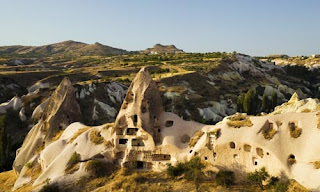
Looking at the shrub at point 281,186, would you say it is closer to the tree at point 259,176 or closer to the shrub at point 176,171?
the tree at point 259,176

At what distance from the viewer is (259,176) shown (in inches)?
1207

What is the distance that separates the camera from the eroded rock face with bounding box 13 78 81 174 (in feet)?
147

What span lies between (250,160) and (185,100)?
5387 cm

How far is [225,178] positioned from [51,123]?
28.7 meters

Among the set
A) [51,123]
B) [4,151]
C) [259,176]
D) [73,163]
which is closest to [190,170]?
[259,176]

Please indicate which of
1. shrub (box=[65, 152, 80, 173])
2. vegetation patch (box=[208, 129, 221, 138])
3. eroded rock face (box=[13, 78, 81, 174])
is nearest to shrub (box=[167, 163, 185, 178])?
vegetation patch (box=[208, 129, 221, 138])

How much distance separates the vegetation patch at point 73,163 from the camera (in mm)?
35031

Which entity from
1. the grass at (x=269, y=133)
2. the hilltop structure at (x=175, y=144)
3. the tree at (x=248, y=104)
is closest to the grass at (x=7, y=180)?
the hilltop structure at (x=175, y=144)

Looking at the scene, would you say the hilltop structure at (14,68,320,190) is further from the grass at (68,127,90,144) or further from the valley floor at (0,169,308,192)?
the valley floor at (0,169,308,192)

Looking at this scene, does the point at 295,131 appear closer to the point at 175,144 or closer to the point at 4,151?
the point at 175,144

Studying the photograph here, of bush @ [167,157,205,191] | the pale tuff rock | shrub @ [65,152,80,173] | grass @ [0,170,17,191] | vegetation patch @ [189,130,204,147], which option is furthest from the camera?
the pale tuff rock

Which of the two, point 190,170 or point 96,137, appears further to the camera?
point 96,137

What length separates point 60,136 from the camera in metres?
43.8

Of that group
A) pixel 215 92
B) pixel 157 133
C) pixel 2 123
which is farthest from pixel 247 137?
pixel 215 92
